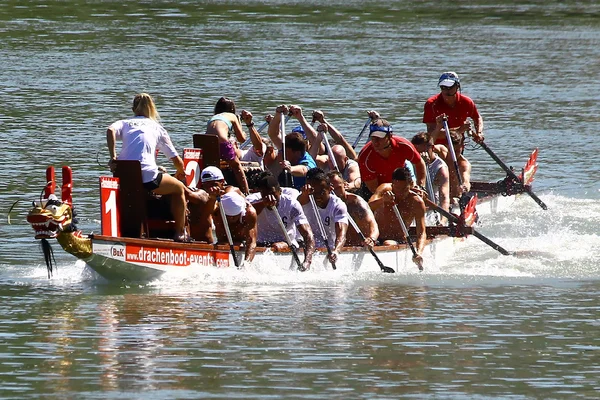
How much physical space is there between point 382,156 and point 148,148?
3.88 meters

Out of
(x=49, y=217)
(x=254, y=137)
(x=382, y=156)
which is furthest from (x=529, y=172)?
(x=49, y=217)

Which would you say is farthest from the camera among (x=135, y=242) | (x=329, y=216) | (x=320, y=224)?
(x=329, y=216)

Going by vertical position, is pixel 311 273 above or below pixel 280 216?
below

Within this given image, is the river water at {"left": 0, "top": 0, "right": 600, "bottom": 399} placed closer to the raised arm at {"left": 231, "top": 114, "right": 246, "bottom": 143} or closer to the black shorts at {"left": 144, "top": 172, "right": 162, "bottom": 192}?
the black shorts at {"left": 144, "top": 172, "right": 162, "bottom": 192}

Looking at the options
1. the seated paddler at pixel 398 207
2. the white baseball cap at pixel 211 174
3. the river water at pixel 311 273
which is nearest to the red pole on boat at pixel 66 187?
the river water at pixel 311 273

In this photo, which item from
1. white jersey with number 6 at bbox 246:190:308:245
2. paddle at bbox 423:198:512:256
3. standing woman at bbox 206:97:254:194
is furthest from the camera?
paddle at bbox 423:198:512:256

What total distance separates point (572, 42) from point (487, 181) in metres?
25.5

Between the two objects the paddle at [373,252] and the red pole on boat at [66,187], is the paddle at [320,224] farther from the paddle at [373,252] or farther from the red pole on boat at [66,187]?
the red pole on boat at [66,187]

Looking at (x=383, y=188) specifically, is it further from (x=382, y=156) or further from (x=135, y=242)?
(x=135, y=242)

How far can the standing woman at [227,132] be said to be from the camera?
18.6 meters

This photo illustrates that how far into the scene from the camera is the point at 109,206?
1584 cm

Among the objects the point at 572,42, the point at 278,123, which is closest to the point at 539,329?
the point at 278,123

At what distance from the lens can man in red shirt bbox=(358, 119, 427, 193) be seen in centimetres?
1900

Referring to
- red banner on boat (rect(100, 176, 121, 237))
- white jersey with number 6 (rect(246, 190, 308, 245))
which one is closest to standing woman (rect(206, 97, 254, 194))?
white jersey with number 6 (rect(246, 190, 308, 245))
